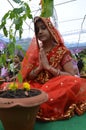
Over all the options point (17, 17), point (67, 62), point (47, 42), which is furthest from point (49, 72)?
point (17, 17)

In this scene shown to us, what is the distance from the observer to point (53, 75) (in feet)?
5.00

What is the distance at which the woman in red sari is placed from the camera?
4.18 feet

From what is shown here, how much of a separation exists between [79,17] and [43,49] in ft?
25.3

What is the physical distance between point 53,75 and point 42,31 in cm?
32

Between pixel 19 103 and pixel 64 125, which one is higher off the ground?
pixel 19 103

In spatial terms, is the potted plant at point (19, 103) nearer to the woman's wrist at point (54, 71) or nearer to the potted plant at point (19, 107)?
the potted plant at point (19, 107)

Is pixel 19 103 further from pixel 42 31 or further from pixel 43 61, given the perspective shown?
pixel 42 31

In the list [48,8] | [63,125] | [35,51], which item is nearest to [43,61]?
[35,51]

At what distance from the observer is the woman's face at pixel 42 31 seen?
155 cm

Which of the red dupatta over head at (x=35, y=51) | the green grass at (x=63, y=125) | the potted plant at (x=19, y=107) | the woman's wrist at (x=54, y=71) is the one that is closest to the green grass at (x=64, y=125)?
the green grass at (x=63, y=125)

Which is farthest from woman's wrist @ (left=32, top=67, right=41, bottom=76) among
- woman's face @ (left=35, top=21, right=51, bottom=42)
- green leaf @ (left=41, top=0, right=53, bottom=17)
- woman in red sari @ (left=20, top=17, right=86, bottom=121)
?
green leaf @ (left=41, top=0, right=53, bottom=17)

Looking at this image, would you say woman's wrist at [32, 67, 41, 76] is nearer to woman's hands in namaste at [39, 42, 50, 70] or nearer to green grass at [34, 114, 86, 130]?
woman's hands in namaste at [39, 42, 50, 70]

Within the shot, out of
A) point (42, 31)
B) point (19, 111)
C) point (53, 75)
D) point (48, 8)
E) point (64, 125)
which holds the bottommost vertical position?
point (64, 125)

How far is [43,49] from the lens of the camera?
5.24 ft
